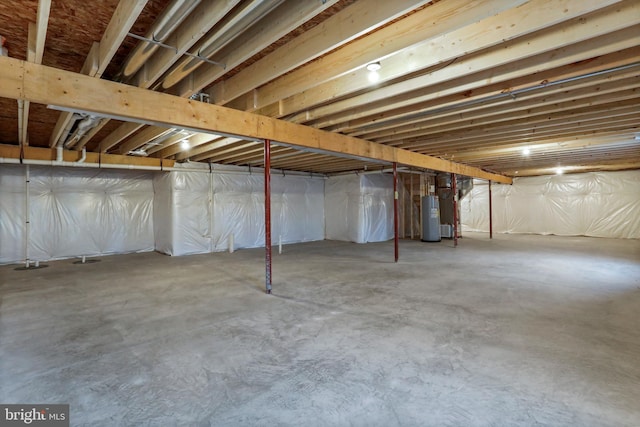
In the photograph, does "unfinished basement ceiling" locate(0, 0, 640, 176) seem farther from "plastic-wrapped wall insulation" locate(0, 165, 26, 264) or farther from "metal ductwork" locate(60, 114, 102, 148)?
"plastic-wrapped wall insulation" locate(0, 165, 26, 264)

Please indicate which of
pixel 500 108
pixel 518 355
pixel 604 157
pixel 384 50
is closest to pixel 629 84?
pixel 500 108

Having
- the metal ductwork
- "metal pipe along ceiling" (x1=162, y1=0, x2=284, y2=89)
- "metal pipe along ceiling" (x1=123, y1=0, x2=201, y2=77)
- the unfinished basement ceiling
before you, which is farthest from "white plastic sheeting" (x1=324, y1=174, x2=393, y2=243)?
"metal pipe along ceiling" (x1=123, y1=0, x2=201, y2=77)

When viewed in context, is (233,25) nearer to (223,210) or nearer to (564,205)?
(223,210)

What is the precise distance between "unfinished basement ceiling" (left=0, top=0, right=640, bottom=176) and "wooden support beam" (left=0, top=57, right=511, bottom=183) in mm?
136

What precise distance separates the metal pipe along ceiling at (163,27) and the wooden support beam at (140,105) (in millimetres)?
331

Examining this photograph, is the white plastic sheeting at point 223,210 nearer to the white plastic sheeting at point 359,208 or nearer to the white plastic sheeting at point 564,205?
the white plastic sheeting at point 359,208

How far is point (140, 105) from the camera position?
2900 millimetres

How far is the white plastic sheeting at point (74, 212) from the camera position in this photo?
6.04 meters

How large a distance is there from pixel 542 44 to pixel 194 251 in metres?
7.09

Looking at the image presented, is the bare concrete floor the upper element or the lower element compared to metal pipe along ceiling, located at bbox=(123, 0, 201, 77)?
lower

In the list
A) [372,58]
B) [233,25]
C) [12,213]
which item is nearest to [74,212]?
[12,213]

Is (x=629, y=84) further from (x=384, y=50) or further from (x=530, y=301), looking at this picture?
(x=384, y=50)

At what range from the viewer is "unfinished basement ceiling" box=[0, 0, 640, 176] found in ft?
6.51

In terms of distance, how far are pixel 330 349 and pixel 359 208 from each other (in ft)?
22.5
